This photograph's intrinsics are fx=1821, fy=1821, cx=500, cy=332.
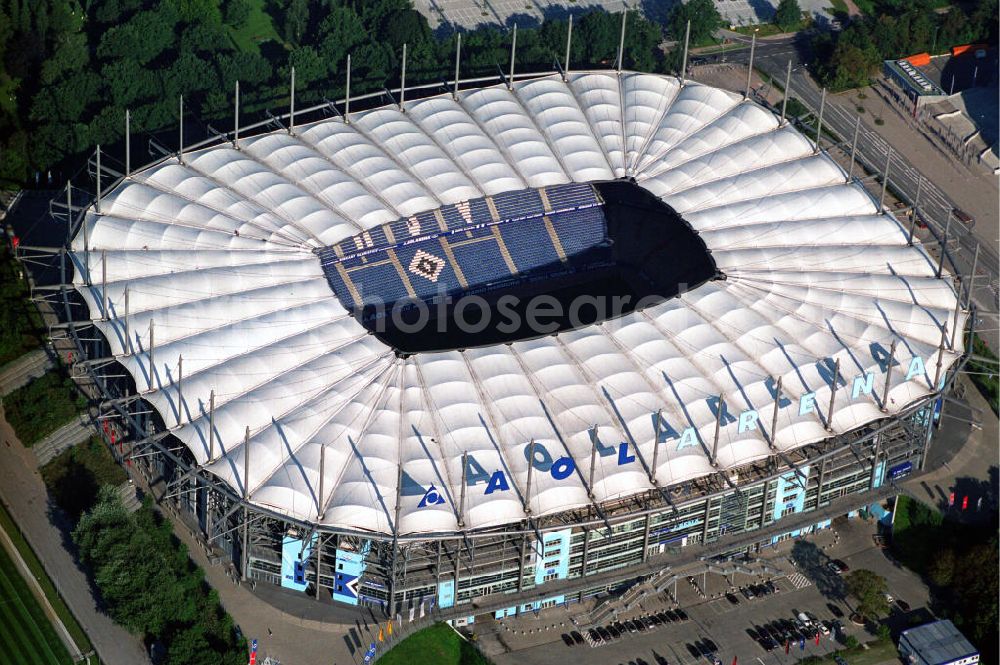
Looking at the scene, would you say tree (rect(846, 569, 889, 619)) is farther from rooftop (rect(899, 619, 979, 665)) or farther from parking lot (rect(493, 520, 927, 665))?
rooftop (rect(899, 619, 979, 665))

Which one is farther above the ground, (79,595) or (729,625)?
(79,595)

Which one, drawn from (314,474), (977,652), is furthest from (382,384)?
(977,652)

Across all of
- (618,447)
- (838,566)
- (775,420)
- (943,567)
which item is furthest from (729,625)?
(943,567)

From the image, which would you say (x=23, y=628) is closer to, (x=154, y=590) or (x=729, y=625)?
(x=154, y=590)

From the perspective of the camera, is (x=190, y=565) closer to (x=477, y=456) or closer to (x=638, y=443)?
(x=477, y=456)

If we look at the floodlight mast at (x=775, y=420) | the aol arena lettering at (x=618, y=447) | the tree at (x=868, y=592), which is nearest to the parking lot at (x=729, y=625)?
the tree at (x=868, y=592)

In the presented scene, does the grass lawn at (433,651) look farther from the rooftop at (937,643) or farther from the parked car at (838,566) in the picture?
the rooftop at (937,643)

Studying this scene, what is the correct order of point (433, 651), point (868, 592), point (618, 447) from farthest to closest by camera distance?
point (868, 592) → point (618, 447) → point (433, 651)

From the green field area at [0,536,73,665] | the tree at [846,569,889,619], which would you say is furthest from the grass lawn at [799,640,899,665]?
the green field area at [0,536,73,665]
